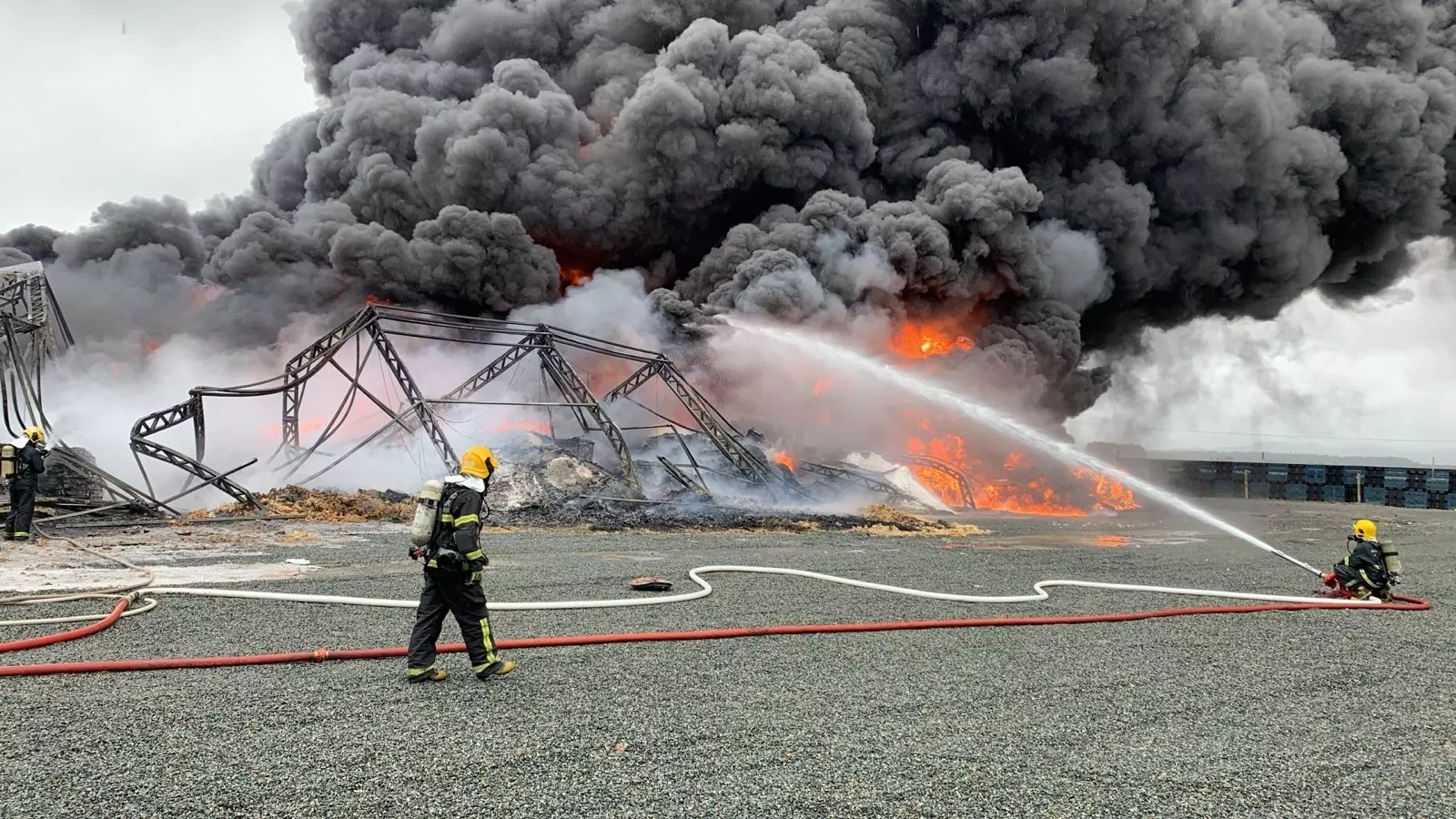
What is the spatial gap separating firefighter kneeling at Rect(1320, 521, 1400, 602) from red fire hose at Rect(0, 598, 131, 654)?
12146 mm

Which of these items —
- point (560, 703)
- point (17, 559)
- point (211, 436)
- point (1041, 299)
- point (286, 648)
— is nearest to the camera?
point (560, 703)

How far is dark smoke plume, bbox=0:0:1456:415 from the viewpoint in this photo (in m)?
29.2

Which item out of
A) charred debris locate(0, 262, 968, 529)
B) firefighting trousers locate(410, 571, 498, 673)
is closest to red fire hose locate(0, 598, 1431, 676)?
firefighting trousers locate(410, 571, 498, 673)

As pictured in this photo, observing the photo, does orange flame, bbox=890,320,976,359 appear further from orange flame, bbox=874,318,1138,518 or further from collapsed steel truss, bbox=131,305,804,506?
collapsed steel truss, bbox=131,305,804,506

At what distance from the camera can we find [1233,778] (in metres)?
4.00

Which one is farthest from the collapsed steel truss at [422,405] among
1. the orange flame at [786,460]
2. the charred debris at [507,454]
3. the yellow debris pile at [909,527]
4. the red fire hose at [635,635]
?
the red fire hose at [635,635]

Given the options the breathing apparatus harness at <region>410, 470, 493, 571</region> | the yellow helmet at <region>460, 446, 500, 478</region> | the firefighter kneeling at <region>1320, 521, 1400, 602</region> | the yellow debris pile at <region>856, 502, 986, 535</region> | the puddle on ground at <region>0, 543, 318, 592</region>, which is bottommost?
the puddle on ground at <region>0, 543, 318, 592</region>

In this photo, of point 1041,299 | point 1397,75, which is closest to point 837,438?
point 1041,299

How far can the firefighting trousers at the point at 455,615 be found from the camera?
5226 millimetres

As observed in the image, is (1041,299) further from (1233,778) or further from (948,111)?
(1233,778)

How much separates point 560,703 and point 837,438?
23846 millimetres

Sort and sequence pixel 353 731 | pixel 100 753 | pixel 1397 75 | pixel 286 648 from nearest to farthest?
pixel 100 753
pixel 353 731
pixel 286 648
pixel 1397 75

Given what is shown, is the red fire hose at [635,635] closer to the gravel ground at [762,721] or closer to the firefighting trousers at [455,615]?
the gravel ground at [762,721]

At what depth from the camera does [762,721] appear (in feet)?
15.3
